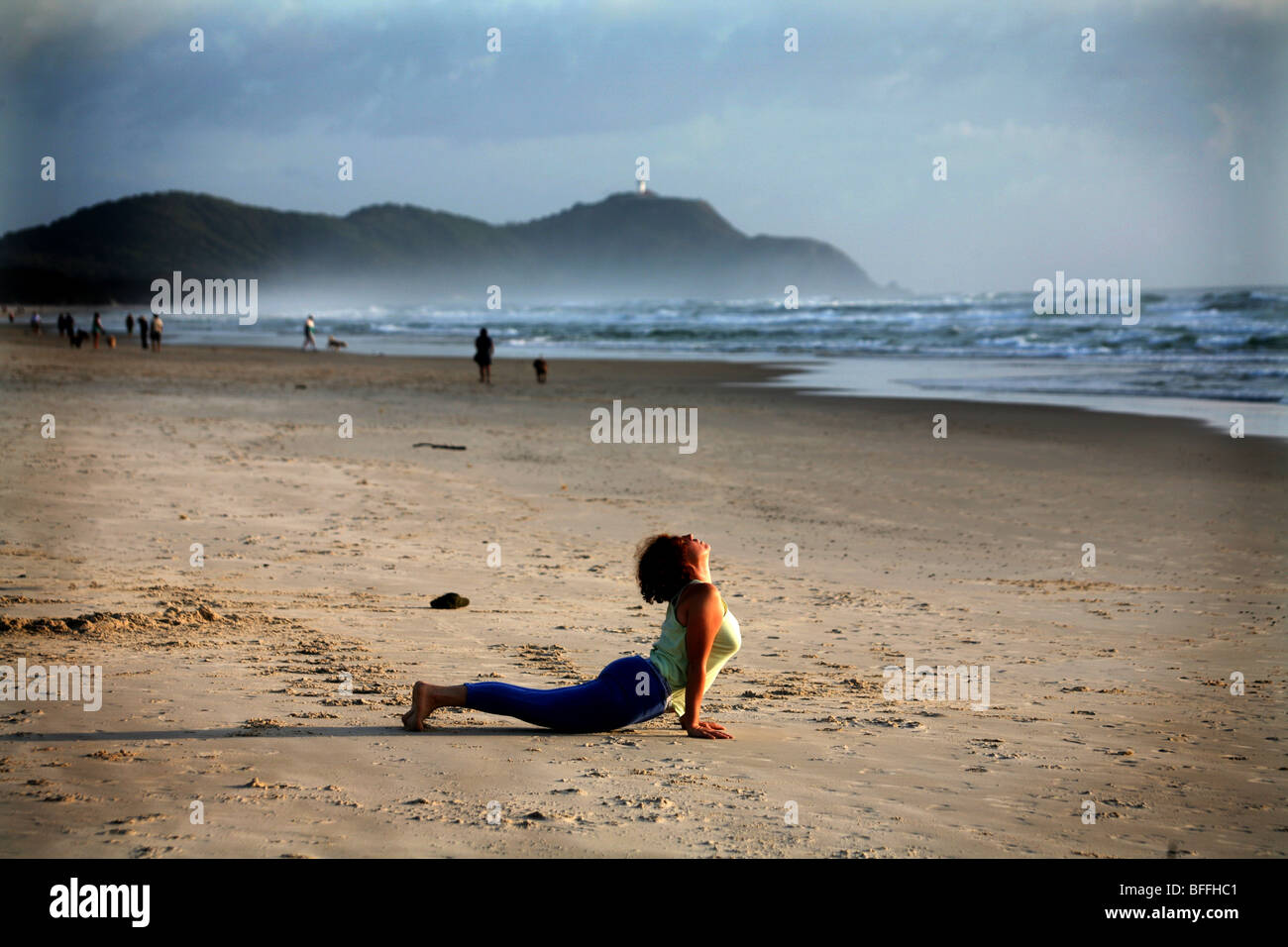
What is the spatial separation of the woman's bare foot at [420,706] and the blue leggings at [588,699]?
0.50 ft

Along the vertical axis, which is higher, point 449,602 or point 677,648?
point 677,648

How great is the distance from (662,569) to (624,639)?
2.01 metres

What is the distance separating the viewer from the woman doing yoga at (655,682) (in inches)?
185

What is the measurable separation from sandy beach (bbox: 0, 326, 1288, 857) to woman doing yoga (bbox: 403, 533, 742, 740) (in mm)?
127

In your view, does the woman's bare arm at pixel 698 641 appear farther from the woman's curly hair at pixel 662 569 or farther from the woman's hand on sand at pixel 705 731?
the woman's curly hair at pixel 662 569

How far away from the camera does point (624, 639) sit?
269 inches
